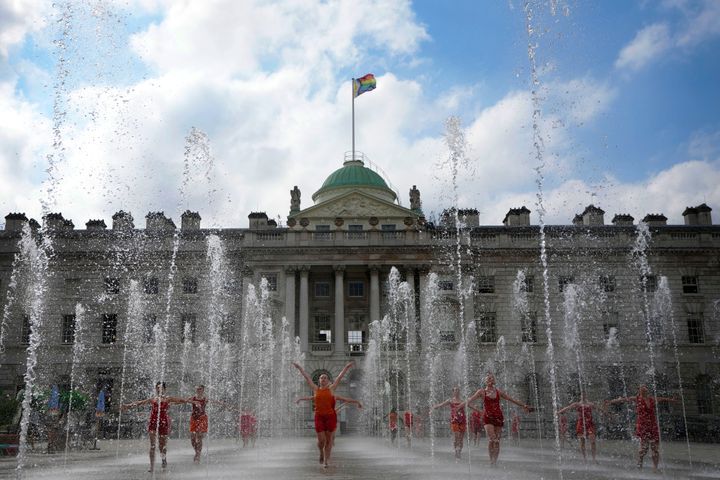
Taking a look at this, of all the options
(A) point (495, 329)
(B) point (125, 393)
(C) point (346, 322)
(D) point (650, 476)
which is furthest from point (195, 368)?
(D) point (650, 476)

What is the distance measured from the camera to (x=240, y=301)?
5103 centimetres

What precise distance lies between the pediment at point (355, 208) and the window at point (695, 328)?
868 inches

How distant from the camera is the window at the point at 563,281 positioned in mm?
49625

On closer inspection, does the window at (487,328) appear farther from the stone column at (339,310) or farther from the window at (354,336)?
the stone column at (339,310)

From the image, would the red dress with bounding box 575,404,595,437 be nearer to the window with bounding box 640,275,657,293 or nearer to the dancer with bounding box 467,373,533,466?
the dancer with bounding box 467,373,533,466

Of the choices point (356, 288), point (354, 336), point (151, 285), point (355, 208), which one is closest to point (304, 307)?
point (354, 336)

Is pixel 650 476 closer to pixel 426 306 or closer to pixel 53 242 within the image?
pixel 426 306

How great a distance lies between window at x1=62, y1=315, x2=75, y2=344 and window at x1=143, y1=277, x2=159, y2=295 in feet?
19.0

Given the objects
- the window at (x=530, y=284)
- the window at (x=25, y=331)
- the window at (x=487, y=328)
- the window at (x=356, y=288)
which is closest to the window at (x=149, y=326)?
the window at (x=25, y=331)

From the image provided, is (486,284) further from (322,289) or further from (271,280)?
(271,280)

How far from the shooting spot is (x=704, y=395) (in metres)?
47.1

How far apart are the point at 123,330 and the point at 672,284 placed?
40.8m

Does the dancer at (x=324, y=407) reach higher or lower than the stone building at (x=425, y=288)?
lower

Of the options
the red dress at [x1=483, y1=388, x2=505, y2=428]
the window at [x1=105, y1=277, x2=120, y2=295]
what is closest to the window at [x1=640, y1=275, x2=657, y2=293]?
the window at [x1=105, y1=277, x2=120, y2=295]
